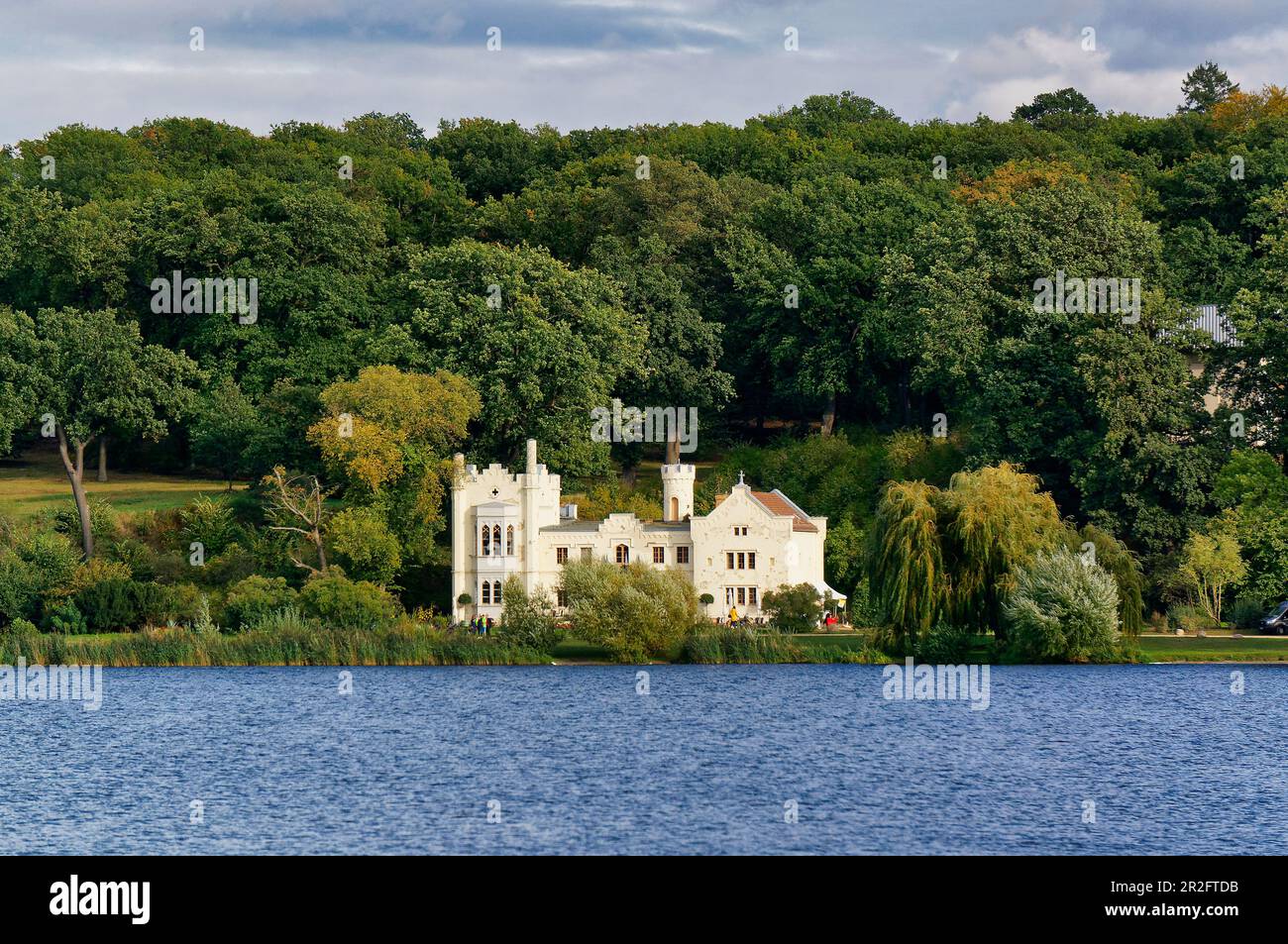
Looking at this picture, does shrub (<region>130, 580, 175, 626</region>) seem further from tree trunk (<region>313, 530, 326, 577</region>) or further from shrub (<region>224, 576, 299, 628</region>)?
tree trunk (<region>313, 530, 326, 577</region>)

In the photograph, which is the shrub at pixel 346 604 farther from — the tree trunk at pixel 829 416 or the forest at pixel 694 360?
the tree trunk at pixel 829 416

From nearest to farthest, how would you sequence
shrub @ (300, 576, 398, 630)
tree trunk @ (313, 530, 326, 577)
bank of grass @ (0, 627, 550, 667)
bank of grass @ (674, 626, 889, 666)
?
bank of grass @ (674, 626, 889, 666)
bank of grass @ (0, 627, 550, 667)
shrub @ (300, 576, 398, 630)
tree trunk @ (313, 530, 326, 577)

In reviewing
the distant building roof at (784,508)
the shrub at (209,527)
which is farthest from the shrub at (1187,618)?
the shrub at (209,527)

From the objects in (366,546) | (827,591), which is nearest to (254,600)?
(366,546)

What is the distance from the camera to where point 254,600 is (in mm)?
71250

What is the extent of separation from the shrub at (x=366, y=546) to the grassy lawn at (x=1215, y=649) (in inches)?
1186

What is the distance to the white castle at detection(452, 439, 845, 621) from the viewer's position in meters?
77.6

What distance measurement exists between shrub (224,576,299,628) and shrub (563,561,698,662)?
12290 mm

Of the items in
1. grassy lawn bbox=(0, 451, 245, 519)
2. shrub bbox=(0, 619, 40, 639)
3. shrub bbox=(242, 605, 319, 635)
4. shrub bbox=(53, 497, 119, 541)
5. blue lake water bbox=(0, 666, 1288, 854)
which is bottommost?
blue lake water bbox=(0, 666, 1288, 854)

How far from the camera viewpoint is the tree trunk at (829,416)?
96.1 m

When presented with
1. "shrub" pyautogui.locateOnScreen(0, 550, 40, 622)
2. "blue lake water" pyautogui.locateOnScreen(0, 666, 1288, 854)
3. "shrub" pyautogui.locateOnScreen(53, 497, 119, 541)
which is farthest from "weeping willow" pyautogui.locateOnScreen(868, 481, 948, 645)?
"shrub" pyautogui.locateOnScreen(53, 497, 119, 541)

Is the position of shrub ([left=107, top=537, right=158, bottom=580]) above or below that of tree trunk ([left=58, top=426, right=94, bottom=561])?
below

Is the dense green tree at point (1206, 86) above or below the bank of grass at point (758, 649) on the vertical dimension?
above

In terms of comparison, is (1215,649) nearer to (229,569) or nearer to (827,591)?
(827,591)
